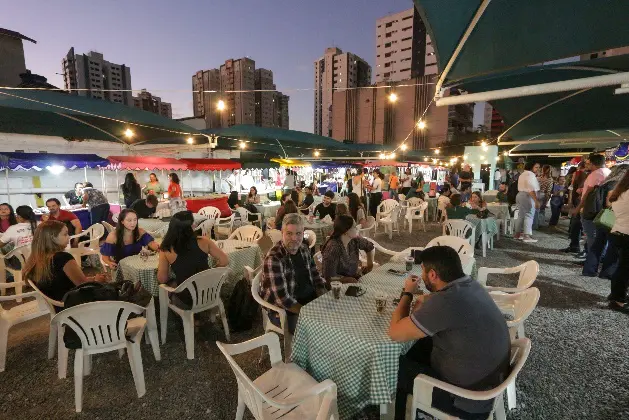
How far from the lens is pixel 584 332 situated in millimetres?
3633

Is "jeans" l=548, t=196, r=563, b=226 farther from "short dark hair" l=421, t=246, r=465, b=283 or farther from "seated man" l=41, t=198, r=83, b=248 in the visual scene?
"seated man" l=41, t=198, r=83, b=248

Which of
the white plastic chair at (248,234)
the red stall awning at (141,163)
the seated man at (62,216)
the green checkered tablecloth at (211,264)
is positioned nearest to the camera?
the green checkered tablecloth at (211,264)

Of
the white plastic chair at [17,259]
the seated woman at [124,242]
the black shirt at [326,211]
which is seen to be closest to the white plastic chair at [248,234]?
the seated woman at [124,242]

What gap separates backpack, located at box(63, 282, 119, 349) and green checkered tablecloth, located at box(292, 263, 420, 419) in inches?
65.1

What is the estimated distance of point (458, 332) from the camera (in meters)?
1.69

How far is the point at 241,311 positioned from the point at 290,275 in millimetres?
1144

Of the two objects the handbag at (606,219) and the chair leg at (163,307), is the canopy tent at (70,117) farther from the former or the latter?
the handbag at (606,219)

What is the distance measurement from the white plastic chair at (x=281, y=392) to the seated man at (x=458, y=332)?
55 cm

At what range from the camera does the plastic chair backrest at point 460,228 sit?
6445 millimetres

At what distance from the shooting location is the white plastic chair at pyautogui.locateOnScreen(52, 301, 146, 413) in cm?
241

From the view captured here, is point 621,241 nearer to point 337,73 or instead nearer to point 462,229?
point 462,229

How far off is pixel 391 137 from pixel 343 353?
59.2 m

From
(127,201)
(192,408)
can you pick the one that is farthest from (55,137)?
(192,408)

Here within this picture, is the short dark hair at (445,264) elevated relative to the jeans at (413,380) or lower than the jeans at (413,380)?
elevated
